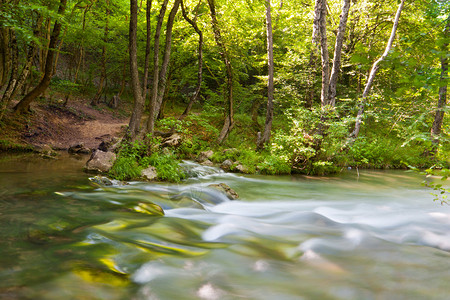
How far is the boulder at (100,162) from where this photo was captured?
8.38 meters

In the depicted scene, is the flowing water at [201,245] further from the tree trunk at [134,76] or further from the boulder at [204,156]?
the boulder at [204,156]

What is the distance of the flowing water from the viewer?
260 centimetres

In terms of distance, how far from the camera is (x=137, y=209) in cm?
498

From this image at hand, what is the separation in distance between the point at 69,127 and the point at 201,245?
14.4 meters

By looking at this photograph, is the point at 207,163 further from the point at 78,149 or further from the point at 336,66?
the point at 336,66

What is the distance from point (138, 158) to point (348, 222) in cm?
607

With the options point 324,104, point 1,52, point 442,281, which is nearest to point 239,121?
point 324,104

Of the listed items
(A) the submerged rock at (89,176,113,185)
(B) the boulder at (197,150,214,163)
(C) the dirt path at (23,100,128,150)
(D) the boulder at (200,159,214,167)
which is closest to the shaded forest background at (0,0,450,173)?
(B) the boulder at (197,150,214,163)

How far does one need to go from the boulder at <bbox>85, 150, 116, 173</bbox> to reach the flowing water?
908 millimetres

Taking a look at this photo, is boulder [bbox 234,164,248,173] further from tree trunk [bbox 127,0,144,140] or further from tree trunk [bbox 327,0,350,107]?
tree trunk [bbox 127,0,144,140]

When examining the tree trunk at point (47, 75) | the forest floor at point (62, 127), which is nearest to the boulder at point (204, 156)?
the forest floor at point (62, 127)

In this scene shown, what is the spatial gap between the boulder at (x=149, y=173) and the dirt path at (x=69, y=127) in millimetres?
6456

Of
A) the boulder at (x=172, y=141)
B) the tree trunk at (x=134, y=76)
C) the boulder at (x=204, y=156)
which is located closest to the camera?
the tree trunk at (x=134, y=76)

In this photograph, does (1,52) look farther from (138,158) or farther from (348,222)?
(348,222)
